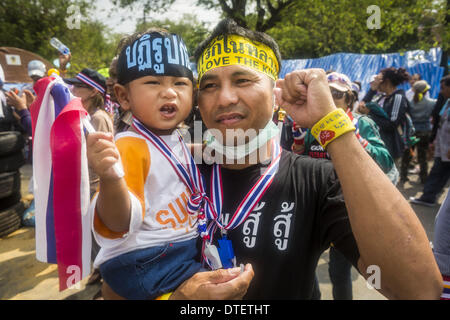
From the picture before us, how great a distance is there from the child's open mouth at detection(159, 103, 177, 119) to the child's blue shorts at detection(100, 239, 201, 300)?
727mm

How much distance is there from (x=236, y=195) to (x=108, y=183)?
0.72 m

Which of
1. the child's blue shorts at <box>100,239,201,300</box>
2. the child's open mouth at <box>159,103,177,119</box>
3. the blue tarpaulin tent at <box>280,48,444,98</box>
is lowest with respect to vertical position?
the child's blue shorts at <box>100,239,201,300</box>

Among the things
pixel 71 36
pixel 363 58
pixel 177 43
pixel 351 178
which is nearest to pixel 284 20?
pixel 363 58

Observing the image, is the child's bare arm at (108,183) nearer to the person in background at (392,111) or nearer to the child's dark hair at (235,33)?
the child's dark hair at (235,33)

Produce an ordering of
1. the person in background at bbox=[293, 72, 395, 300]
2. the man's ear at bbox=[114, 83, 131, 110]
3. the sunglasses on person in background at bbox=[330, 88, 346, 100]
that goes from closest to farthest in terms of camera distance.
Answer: the man's ear at bbox=[114, 83, 131, 110] < the person in background at bbox=[293, 72, 395, 300] < the sunglasses on person in background at bbox=[330, 88, 346, 100]

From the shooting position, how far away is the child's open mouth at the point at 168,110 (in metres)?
1.61

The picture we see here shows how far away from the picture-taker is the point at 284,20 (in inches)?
442

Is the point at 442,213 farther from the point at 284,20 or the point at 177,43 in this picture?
the point at 284,20

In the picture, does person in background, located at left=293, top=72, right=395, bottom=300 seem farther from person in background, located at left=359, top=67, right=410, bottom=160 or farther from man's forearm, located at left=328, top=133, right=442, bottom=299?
man's forearm, located at left=328, top=133, right=442, bottom=299

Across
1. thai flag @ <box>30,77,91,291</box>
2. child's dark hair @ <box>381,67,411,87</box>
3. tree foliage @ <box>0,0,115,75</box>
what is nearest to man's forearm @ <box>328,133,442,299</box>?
thai flag @ <box>30,77,91,291</box>

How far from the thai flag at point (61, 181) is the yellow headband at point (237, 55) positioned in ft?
2.60

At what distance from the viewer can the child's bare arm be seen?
1.17 metres

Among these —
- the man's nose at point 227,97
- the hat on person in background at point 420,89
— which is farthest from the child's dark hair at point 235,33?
the hat on person in background at point 420,89

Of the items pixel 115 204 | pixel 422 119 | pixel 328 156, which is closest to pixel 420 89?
pixel 422 119
